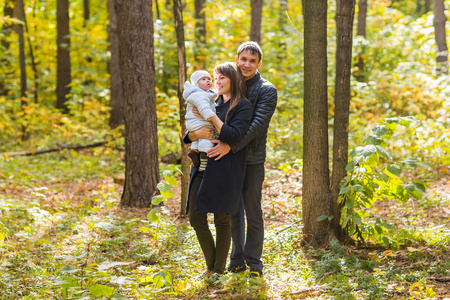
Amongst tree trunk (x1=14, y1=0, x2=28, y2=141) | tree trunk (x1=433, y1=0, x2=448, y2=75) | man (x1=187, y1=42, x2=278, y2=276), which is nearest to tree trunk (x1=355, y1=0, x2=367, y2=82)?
tree trunk (x1=433, y1=0, x2=448, y2=75)

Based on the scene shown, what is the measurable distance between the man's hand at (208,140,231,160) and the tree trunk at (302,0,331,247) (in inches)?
52.0

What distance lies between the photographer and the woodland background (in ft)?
11.8

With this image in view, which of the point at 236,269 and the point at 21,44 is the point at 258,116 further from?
the point at 21,44

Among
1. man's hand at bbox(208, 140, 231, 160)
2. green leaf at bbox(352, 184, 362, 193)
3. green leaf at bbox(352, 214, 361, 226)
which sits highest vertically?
man's hand at bbox(208, 140, 231, 160)

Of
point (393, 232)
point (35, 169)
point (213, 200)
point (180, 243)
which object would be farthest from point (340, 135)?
point (35, 169)

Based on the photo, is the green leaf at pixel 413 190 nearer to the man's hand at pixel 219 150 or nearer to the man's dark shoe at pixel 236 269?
the man's dark shoe at pixel 236 269

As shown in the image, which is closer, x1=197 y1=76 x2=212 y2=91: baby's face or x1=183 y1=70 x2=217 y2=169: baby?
x1=183 y1=70 x2=217 y2=169: baby

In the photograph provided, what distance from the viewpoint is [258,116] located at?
3711mm

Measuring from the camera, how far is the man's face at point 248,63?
12.3ft

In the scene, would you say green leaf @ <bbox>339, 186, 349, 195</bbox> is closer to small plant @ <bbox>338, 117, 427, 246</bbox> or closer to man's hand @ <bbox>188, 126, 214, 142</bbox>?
small plant @ <bbox>338, 117, 427, 246</bbox>

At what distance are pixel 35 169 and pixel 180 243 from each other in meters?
6.01

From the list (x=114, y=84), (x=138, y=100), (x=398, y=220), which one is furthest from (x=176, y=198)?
(x=114, y=84)

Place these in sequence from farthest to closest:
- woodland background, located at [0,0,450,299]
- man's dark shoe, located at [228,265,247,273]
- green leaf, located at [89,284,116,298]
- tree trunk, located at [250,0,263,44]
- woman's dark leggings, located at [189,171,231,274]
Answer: tree trunk, located at [250,0,263,44], man's dark shoe, located at [228,265,247,273], woman's dark leggings, located at [189,171,231,274], woodland background, located at [0,0,450,299], green leaf, located at [89,284,116,298]

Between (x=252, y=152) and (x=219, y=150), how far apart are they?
42cm
